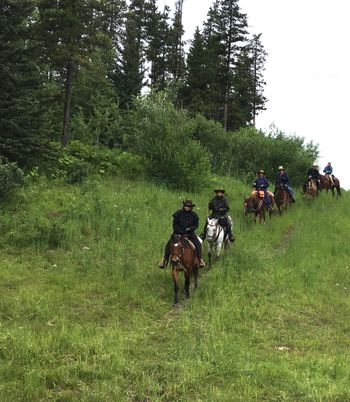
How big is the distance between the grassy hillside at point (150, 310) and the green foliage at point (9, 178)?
0.48 meters

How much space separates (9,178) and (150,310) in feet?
28.7

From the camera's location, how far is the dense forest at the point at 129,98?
69.1 feet

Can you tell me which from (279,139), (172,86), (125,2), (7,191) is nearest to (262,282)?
(7,191)

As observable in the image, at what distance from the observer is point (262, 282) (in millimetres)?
13961

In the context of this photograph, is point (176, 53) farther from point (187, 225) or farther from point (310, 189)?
point (187, 225)

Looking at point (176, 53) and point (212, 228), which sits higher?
point (176, 53)

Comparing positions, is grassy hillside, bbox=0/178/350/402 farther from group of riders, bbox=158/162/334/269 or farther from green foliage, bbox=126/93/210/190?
green foliage, bbox=126/93/210/190

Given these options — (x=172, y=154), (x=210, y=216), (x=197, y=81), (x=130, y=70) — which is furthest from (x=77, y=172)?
(x=197, y=81)

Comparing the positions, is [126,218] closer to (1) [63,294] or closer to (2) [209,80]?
(1) [63,294]

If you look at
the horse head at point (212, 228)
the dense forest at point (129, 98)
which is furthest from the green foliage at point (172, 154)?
the horse head at point (212, 228)

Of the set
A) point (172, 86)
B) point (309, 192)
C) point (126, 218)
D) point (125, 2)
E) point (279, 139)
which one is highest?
point (125, 2)

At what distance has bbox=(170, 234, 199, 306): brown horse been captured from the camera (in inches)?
492

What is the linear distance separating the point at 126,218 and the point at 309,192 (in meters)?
13.3

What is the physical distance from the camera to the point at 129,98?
49375mm
